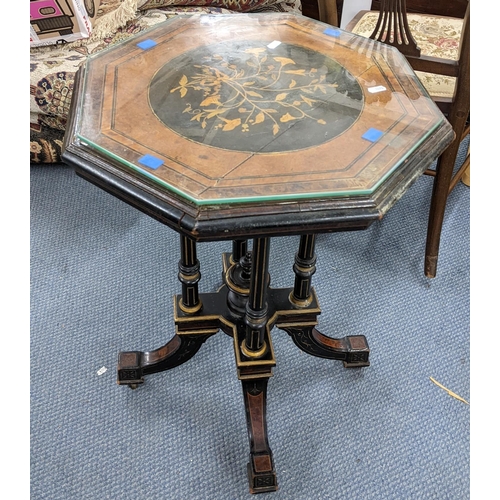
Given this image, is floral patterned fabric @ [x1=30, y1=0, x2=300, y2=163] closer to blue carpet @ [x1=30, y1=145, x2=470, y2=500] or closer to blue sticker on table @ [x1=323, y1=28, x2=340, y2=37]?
blue carpet @ [x1=30, y1=145, x2=470, y2=500]

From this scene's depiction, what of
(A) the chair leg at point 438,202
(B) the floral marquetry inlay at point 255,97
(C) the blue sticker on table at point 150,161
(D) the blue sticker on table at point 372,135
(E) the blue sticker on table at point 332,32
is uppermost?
(E) the blue sticker on table at point 332,32

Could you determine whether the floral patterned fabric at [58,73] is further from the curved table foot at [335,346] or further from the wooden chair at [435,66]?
the curved table foot at [335,346]

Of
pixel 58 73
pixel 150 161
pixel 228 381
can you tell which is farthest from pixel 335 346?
pixel 58 73

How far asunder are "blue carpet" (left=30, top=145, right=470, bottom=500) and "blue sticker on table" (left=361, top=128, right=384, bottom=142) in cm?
79

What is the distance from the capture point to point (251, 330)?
122 centimetres

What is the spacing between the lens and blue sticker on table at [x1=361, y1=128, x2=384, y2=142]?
3.22 feet

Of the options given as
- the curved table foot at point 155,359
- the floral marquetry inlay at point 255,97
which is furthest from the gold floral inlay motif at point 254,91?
the curved table foot at point 155,359

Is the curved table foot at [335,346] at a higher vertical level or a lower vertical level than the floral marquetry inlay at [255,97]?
lower

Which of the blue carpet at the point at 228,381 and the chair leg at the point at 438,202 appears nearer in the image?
the blue carpet at the point at 228,381

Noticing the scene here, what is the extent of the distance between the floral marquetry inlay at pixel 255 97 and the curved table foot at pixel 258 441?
639 millimetres

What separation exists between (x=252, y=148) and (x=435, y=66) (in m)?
0.82

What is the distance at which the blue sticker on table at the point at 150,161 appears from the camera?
90cm


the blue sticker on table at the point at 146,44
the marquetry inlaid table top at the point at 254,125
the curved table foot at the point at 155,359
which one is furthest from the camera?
the curved table foot at the point at 155,359

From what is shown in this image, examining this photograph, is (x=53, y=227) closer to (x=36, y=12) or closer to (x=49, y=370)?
(x=49, y=370)
